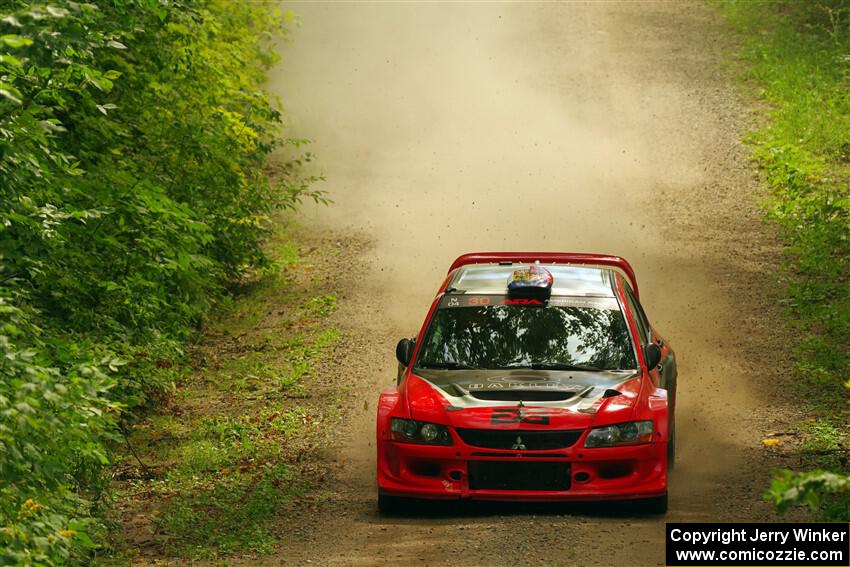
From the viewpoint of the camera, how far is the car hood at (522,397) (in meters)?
8.90

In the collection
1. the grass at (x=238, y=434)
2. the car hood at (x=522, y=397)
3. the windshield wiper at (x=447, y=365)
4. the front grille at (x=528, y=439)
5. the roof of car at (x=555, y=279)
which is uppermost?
the roof of car at (x=555, y=279)

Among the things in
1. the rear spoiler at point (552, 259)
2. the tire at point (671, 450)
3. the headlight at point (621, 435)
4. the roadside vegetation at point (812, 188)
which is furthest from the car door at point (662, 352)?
the roadside vegetation at point (812, 188)

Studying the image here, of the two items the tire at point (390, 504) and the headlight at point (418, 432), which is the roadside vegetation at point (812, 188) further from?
the tire at point (390, 504)

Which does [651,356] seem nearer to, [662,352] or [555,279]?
[662,352]

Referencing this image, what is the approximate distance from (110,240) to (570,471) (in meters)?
4.72

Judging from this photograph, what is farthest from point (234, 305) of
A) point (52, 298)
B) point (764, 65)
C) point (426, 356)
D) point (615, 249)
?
point (764, 65)

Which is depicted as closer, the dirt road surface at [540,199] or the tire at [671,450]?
the dirt road surface at [540,199]

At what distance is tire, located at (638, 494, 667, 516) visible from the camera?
29.6 feet

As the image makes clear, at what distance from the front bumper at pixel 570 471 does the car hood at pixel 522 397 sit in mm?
219

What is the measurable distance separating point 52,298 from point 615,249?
451 inches

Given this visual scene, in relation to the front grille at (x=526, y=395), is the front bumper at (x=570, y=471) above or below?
below

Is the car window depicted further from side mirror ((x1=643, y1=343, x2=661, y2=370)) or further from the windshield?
side mirror ((x1=643, y1=343, x2=661, y2=370))

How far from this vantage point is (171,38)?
14.7 meters

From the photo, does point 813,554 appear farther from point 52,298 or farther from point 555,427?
point 52,298
